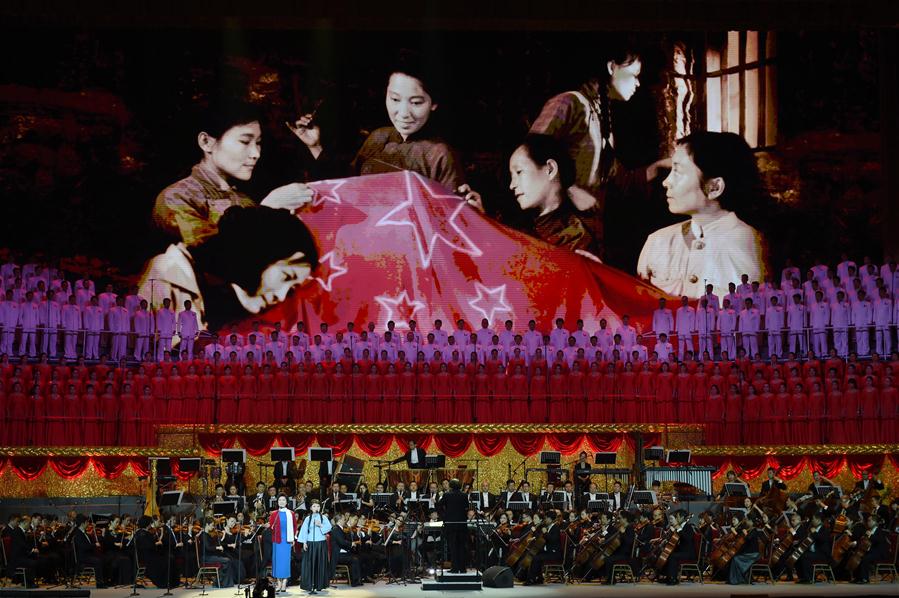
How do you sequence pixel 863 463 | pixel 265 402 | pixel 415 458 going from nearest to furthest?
pixel 415 458 < pixel 863 463 < pixel 265 402

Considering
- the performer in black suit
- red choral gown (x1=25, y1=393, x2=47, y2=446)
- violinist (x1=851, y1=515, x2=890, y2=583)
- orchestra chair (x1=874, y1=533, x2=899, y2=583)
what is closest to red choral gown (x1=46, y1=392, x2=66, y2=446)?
red choral gown (x1=25, y1=393, x2=47, y2=446)

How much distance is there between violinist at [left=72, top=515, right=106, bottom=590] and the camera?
19.1 metres

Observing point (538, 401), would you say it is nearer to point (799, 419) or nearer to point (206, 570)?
point (799, 419)

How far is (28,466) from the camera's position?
2527 cm

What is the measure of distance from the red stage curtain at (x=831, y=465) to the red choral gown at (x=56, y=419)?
16376mm

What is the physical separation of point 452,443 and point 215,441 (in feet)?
17.6

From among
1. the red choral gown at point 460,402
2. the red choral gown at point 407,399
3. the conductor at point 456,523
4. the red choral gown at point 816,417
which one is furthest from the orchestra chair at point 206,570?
the red choral gown at point 816,417

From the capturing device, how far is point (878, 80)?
34.1 meters

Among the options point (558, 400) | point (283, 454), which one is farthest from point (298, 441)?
point (558, 400)

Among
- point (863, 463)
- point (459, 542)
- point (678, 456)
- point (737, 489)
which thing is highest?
point (678, 456)

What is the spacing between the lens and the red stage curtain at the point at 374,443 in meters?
26.6

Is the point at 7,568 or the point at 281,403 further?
the point at 281,403

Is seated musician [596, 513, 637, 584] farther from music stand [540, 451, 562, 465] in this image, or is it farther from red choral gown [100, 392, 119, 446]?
red choral gown [100, 392, 119, 446]

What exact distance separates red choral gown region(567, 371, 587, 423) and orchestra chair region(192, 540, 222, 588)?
9.96 m
